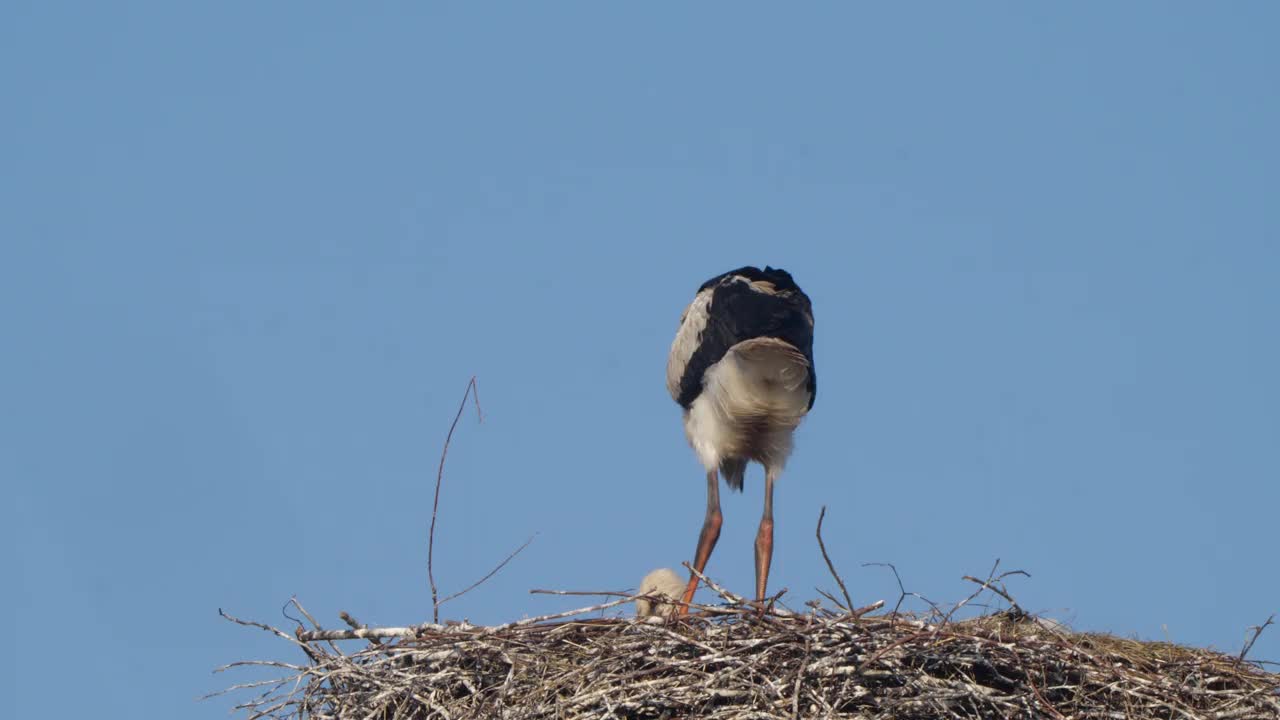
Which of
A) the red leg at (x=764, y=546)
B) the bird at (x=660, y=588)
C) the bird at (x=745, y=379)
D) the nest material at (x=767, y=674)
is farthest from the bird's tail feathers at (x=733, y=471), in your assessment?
the nest material at (x=767, y=674)

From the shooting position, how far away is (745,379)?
32.7 ft

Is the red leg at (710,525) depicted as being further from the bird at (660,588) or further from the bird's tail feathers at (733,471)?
the bird at (660,588)

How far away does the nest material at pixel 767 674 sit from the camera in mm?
7113

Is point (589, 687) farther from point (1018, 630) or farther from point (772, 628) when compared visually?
point (1018, 630)

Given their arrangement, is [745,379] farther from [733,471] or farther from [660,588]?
[660,588]

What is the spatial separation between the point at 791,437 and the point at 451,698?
332 centimetres

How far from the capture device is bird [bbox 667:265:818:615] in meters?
9.89

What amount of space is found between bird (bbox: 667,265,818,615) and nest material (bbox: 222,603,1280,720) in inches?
95.2

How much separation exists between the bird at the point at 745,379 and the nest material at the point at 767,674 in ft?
7.93

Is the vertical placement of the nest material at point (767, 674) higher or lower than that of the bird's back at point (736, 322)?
lower

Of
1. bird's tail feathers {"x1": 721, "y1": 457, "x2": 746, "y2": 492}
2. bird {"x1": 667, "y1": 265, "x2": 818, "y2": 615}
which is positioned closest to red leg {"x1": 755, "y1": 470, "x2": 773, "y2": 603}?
bird {"x1": 667, "y1": 265, "x2": 818, "y2": 615}

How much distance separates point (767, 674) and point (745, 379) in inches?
117

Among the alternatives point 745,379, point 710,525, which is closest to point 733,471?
point 710,525

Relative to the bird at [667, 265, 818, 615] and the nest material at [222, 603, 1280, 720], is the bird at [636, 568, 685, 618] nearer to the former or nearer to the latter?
the bird at [667, 265, 818, 615]
